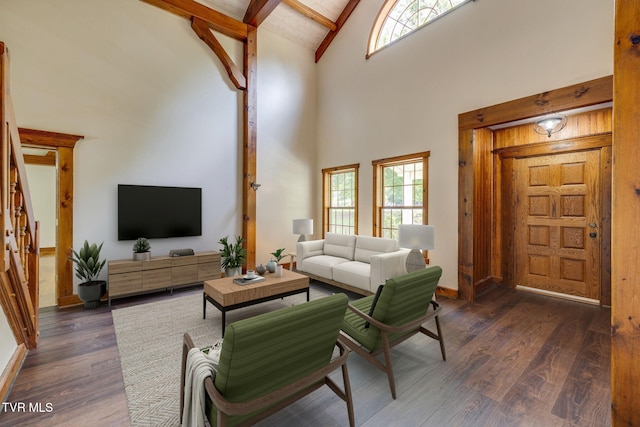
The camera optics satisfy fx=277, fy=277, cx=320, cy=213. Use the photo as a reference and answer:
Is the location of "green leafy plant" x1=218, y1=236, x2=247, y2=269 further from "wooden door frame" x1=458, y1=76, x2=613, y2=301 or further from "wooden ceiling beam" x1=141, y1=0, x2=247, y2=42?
"wooden ceiling beam" x1=141, y1=0, x2=247, y2=42

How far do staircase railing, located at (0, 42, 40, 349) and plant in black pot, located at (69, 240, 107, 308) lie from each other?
92cm

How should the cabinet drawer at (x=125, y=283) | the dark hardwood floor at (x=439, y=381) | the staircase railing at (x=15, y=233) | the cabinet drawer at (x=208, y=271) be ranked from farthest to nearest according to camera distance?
the cabinet drawer at (x=208, y=271) < the cabinet drawer at (x=125, y=283) < the dark hardwood floor at (x=439, y=381) < the staircase railing at (x=15, y=233)

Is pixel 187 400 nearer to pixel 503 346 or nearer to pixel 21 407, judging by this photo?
pixel 21 407

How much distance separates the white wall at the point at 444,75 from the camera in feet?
10.4

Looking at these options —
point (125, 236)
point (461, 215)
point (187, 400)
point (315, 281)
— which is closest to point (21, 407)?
point (187, 400)

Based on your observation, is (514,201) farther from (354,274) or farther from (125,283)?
(125,283)

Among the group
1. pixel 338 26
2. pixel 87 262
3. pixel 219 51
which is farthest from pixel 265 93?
pixel 87 262

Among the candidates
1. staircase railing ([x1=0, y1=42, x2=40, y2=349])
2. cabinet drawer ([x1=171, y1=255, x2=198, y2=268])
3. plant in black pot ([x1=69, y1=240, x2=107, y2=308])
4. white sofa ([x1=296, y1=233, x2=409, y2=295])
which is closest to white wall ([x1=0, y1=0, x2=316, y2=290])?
plant in black pot ([x1=69, y1=240, x2=107, y2=308])

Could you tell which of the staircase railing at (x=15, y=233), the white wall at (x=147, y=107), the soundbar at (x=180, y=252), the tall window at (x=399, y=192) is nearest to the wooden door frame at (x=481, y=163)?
the tall window at (x=399, y=192)

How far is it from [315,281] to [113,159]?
12.4 ft

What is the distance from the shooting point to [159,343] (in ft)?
9.00

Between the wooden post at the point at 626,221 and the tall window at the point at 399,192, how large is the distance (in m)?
3.43

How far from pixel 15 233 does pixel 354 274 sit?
3466 millimetres

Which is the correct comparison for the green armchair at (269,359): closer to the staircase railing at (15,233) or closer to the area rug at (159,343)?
the area rug at (159,343)
